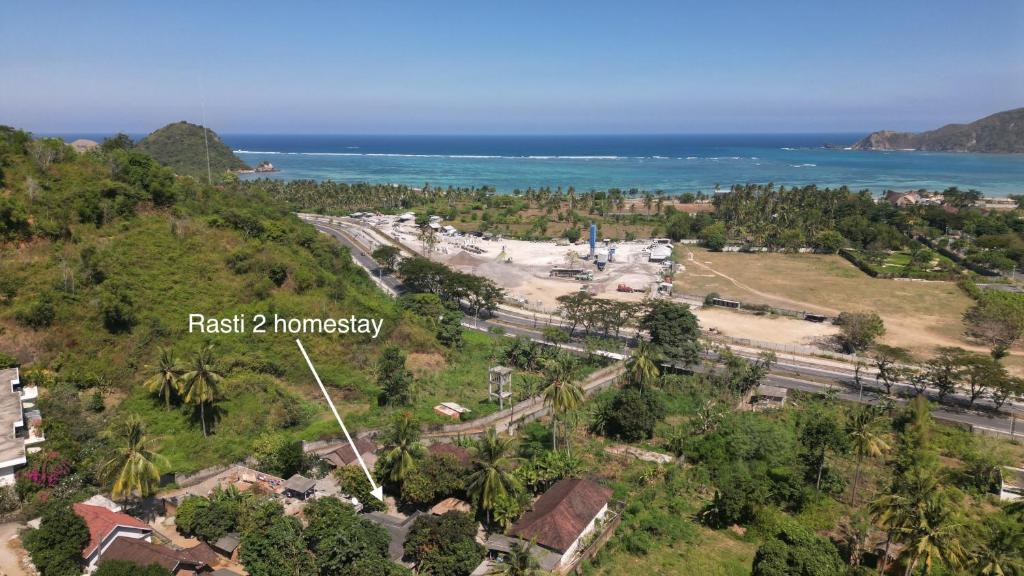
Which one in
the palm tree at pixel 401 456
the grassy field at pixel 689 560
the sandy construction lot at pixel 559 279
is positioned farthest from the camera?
the sandy construction lot at pixel 559 279

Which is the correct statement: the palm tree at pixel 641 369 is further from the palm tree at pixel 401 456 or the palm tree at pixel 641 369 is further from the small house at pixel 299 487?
the small house at pixel 299 487

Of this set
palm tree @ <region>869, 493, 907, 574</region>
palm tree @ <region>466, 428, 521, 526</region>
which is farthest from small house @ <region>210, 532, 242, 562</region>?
palm tree @ <region>869, 493, 907, 574</region>

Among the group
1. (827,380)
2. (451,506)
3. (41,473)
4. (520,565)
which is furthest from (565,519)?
(827,380)

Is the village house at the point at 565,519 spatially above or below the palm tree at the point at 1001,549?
below

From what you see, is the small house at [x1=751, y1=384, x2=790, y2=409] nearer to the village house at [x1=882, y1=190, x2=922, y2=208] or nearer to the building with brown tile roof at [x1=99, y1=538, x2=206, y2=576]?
the building with brown tile roof at [x1=99, y1=538, x2=206, y2=576]

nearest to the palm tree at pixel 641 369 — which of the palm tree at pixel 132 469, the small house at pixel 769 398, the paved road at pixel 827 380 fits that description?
the small house at pixel 769 398

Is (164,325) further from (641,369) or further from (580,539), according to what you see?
(641,369)

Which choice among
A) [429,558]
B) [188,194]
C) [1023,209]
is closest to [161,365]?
[429,558]
